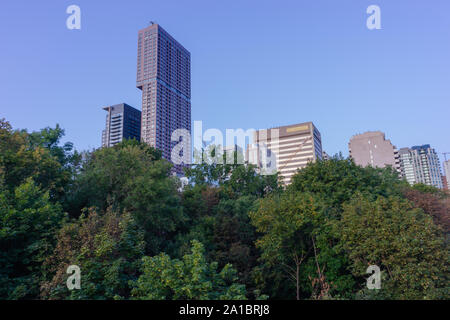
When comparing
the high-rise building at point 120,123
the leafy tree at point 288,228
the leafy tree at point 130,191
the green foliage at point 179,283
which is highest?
the high-rise building at point 120,123

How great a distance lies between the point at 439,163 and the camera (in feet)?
553

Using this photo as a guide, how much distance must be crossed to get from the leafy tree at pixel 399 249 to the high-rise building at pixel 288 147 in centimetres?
10947

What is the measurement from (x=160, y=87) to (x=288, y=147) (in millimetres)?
60163

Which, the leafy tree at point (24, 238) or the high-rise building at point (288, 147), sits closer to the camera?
the leafy tree at point (24, 238)

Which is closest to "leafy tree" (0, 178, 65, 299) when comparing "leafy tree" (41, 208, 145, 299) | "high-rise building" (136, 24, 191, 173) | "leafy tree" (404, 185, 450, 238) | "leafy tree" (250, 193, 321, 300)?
"leafy tree" (41, 208, 145, 299)

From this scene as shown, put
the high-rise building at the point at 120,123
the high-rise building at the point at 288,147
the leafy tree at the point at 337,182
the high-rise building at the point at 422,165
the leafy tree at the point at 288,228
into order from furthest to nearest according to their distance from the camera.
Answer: the high-rise building at the point at 422,165
the high-rise building at the point at 120,123
the high-rise building at the point at 288,147
the leafy tree at the point at 337,182
the leafy tree at the point at 288,228

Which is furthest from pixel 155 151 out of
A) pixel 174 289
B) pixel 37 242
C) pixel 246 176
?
pixel 174 289

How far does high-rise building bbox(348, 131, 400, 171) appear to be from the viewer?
111519 millimetres

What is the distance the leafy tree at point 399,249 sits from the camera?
12.9 metres

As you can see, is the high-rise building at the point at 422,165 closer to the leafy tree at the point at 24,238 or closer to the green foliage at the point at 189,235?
the green foliage at the point at 189,235

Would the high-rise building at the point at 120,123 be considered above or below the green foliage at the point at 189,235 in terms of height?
above

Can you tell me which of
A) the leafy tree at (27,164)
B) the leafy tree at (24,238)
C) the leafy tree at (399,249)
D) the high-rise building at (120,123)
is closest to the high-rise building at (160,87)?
the high-rise building at (120,123)

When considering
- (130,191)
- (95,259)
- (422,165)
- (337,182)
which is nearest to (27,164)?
(130,191)
